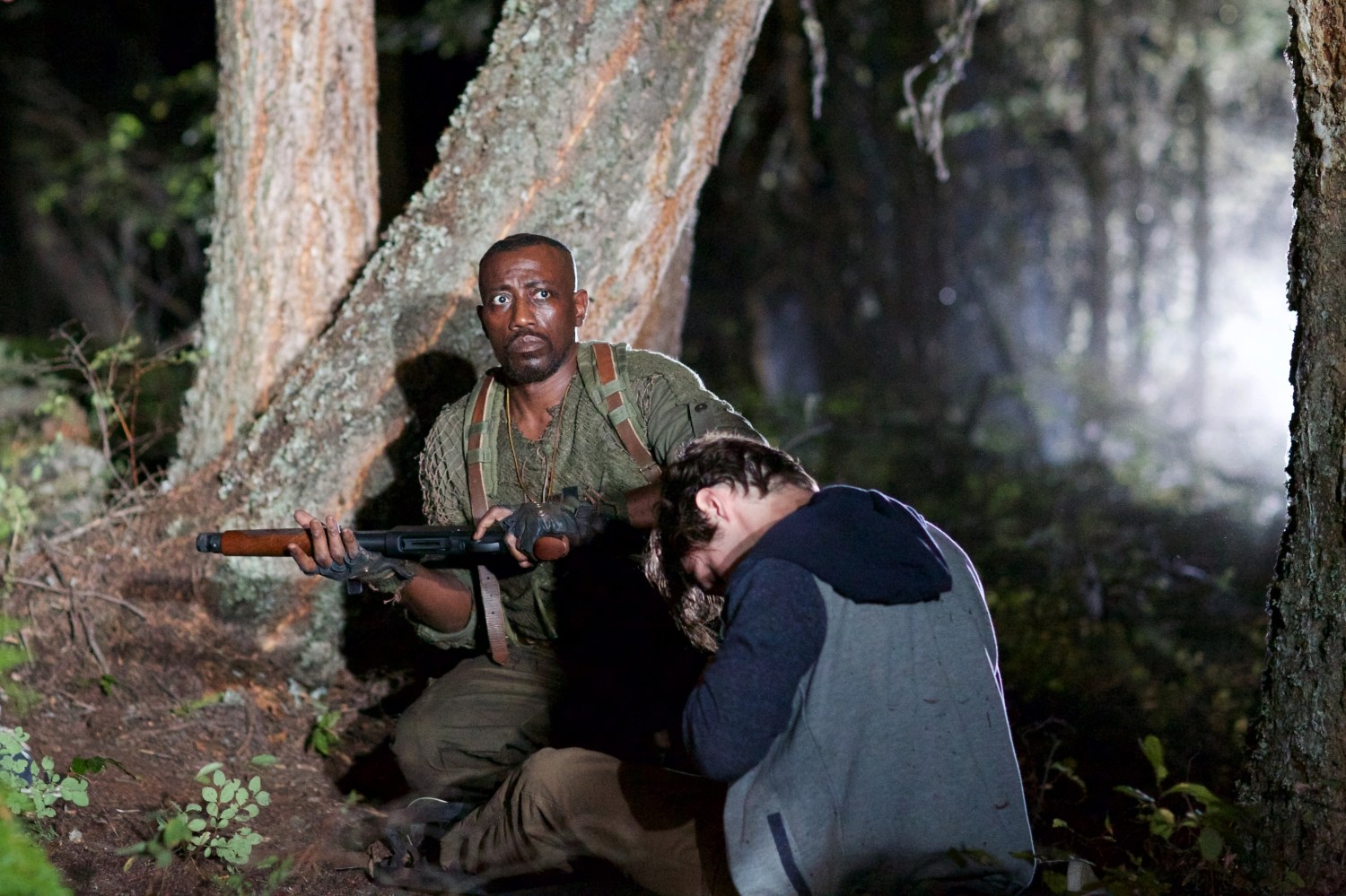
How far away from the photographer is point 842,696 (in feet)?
8.61

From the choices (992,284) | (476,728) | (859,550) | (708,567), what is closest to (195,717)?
(476,728)

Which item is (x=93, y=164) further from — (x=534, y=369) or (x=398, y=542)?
(x=398, y=542)

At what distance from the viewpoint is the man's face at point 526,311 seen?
156 inches

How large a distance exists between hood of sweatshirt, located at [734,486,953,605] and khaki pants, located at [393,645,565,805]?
170cm

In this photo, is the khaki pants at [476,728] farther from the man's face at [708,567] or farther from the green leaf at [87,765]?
the man's face at [708,567]

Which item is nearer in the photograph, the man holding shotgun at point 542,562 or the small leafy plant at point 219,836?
the small leafy plant at point 219,836

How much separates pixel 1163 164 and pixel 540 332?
2397 centimetres

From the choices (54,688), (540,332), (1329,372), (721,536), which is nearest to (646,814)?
(721,536)

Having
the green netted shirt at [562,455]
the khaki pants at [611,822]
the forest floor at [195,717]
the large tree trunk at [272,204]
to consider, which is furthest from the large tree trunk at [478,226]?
the khaki pants at [611,822]

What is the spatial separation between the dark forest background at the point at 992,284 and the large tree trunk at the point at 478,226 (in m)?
1.11

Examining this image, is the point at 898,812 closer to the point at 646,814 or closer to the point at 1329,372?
the point at 646,814

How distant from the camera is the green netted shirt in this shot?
393 cm

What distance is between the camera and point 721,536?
2.81 m

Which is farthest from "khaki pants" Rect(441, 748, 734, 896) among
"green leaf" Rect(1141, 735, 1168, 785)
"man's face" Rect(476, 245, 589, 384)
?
"green leaf" Rect(1141, 735, 1168, 785)
